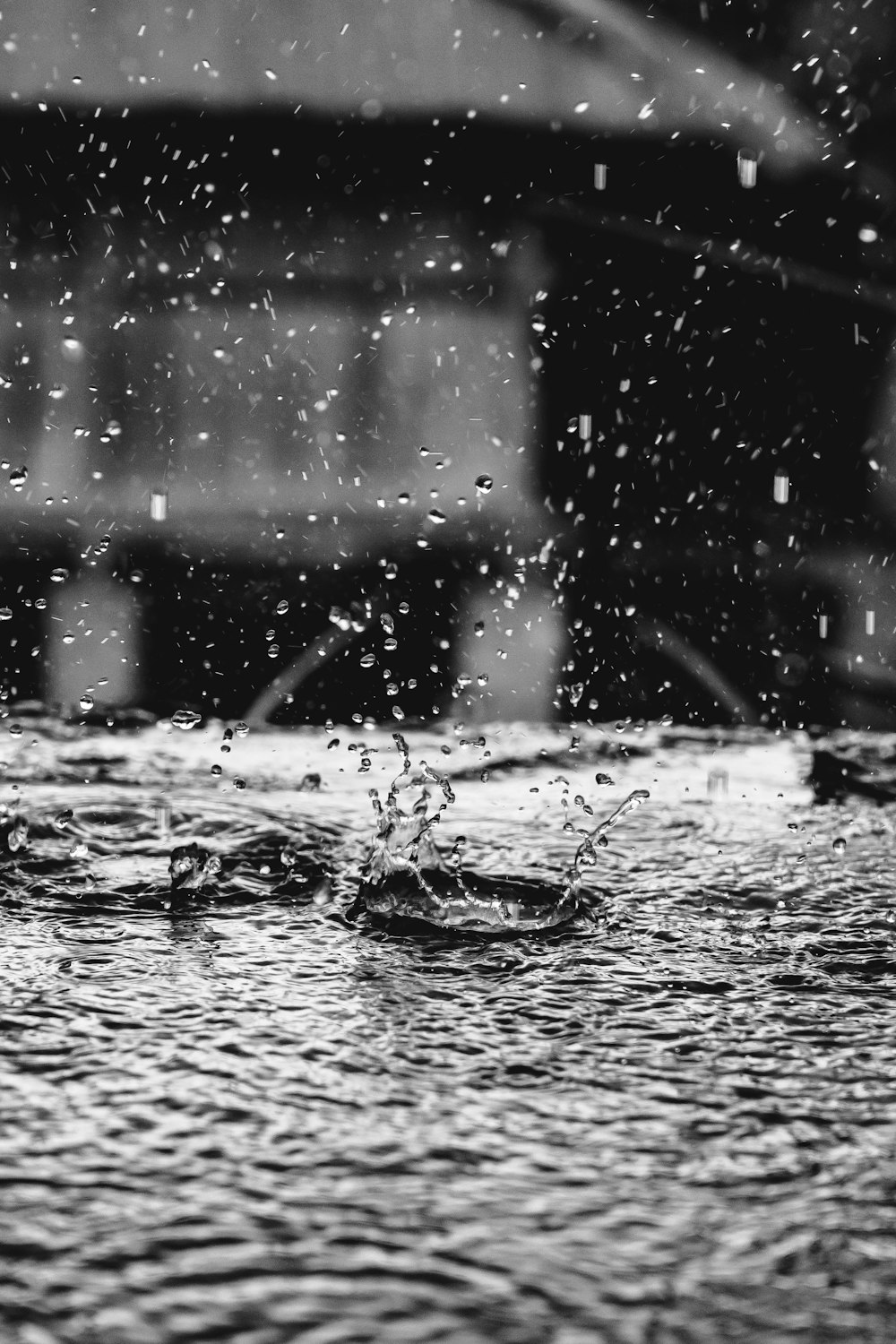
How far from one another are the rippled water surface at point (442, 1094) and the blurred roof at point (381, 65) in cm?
338

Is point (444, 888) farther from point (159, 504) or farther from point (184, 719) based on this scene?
point (159, 504)

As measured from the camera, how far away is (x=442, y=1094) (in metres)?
0.85

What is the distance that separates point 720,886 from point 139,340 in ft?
12.4

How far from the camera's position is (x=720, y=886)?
4.58 feet

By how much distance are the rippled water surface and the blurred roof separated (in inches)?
133

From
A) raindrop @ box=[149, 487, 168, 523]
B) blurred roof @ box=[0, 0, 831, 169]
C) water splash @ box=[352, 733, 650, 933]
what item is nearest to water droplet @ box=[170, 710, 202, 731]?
water splash @ box=[352, 733, 650, 933]

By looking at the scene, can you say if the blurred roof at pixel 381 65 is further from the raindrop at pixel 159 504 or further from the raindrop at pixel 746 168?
the raindrop at pixel 159 504

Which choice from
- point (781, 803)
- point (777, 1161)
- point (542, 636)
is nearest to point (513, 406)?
point (542, 636)

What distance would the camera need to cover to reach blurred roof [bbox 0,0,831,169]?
445cm

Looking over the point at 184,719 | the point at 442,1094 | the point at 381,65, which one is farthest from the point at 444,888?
the point at 381,65

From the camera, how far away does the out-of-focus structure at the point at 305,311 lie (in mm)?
4496

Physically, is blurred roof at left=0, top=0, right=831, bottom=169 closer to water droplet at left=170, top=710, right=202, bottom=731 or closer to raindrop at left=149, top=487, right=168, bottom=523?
raindrop at left=149, top=487, right=168, bottom=523

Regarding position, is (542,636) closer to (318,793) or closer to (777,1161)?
(318,793)

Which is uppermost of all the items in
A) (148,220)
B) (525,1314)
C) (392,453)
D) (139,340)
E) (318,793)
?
(148,220)
